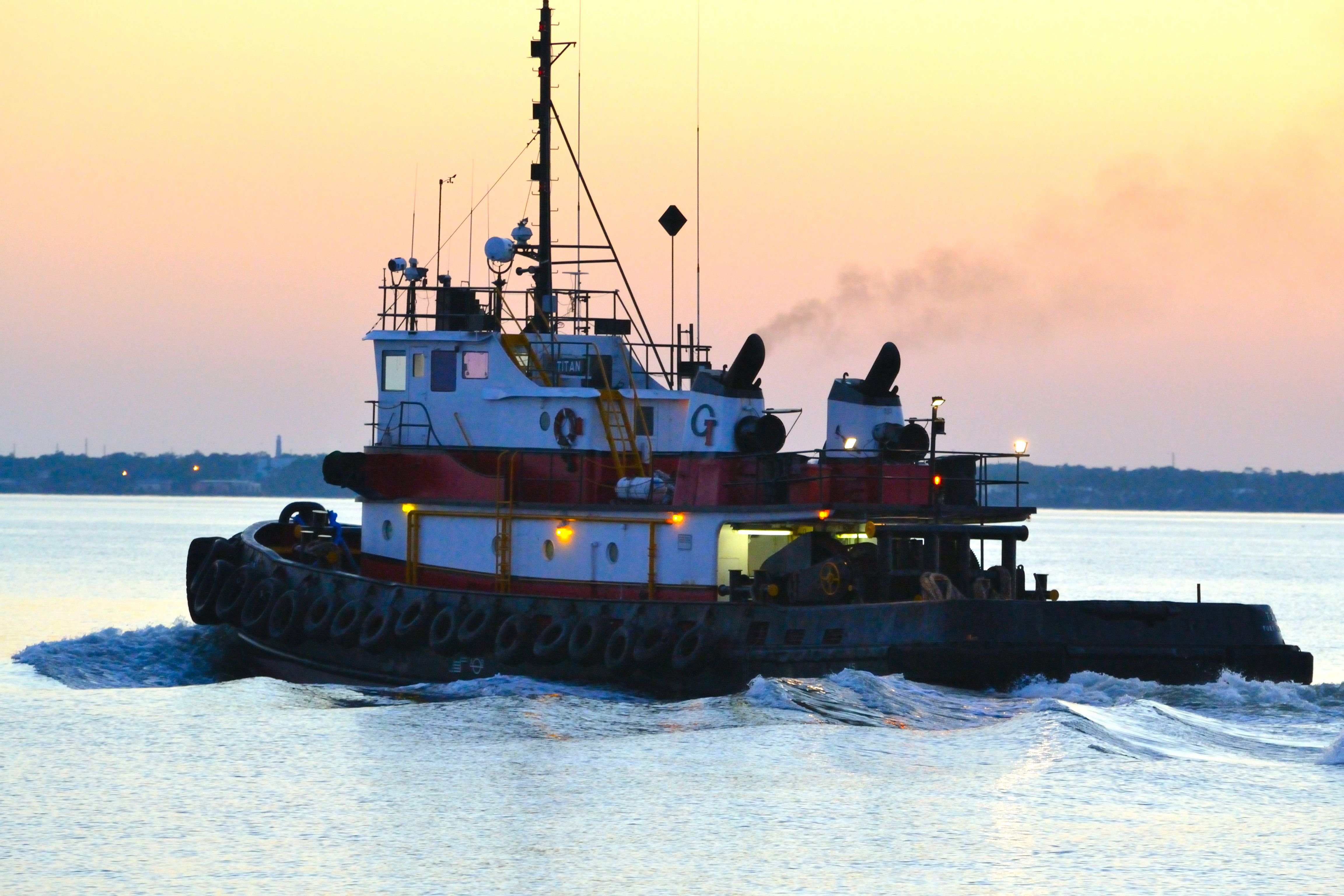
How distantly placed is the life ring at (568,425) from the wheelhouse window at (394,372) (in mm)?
2557

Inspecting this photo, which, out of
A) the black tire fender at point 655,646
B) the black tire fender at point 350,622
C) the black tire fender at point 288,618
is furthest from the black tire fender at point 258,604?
the black tire fender at point 655,646

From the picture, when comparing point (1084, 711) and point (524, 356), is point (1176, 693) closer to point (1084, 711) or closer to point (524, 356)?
point (1084, 711)

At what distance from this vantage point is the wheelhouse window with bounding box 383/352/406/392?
2355 cm

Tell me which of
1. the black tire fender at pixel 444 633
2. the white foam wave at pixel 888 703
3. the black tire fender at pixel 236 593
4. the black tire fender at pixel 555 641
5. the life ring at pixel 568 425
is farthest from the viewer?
the black tire fender at pixel 236 593

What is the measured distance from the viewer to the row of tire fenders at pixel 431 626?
20.2 m

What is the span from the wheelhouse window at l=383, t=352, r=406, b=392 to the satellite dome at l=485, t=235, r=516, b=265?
1.81m

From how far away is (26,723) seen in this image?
21.4 m

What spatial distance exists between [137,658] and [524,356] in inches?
355

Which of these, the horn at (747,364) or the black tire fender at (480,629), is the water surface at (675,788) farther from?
the horn at (747,364)

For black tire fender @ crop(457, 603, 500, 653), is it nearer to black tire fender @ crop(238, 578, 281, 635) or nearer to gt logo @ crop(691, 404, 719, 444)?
gt logo @ crop(691, 404, 719, 444)

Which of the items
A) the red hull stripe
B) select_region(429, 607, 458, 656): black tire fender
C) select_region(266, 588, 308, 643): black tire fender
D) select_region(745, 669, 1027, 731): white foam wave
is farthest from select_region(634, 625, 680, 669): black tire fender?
select_region(266, 588, 308, 643): black tire fender

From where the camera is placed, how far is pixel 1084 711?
18922 mm

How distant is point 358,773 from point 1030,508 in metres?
8.45

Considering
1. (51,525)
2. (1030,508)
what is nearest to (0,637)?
(1030,508)
